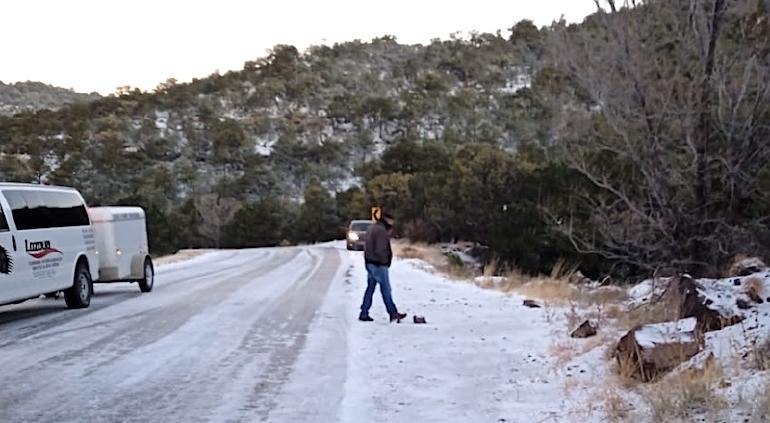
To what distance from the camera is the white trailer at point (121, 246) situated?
18594 mm

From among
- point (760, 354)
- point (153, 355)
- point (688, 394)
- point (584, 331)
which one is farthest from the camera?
point (584, 331)

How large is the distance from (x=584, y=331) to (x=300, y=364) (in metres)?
3.45

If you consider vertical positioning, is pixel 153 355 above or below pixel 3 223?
below

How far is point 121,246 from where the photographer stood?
19094mm

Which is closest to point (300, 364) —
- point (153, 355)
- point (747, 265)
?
point (153, 355)

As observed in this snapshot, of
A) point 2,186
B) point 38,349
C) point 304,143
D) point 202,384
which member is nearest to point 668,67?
point 202,384

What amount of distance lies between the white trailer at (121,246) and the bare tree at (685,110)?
1033 cm

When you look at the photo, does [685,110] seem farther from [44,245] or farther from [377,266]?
[44,245]

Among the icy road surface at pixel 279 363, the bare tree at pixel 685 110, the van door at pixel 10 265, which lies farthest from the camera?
the van door at pixel 10 265

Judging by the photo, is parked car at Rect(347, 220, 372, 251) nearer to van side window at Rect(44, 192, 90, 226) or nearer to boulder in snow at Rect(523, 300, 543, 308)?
van side window at Rect(44, 192, 90, 226)

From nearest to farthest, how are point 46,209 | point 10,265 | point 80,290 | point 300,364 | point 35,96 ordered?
point 300,364, point 10,265, point 46,209, point 80,290, point 35,96

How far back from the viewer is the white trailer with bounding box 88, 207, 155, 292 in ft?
61.0

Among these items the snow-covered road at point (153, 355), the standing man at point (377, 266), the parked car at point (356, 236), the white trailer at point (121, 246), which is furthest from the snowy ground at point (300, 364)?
the parked car at point (356, 236)

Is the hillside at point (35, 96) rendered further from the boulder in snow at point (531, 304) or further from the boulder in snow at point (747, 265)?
the boulder in snow at point (747, 265)
